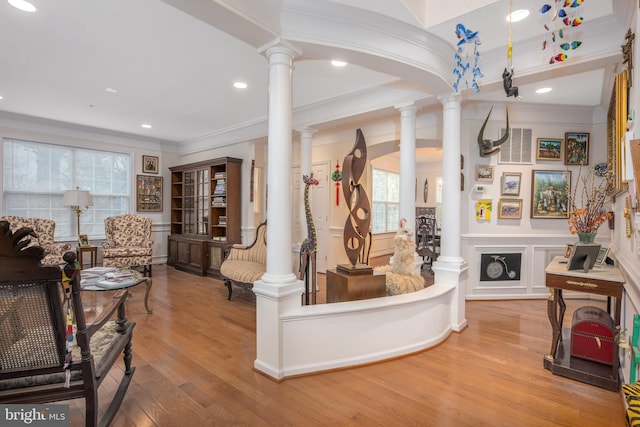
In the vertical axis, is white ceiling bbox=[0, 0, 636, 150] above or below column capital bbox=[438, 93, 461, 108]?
above

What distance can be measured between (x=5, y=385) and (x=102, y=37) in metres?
2.73

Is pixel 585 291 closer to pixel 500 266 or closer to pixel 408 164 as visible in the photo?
pixel 408 164

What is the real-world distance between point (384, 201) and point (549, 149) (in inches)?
171

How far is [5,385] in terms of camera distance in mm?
1455

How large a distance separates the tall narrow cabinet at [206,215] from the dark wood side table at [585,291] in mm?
4788

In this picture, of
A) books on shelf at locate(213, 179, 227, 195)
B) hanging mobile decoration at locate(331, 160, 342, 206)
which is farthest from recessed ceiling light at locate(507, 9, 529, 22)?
books on shelf at locate(213, 179, 227, 195)

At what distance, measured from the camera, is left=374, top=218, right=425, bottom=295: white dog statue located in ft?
9.90

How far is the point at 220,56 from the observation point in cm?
324

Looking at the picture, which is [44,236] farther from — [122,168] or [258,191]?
[258,191]

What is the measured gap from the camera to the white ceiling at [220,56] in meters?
2.40

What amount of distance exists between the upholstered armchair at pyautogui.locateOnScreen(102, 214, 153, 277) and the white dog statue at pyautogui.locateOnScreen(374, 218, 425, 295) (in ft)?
14.9

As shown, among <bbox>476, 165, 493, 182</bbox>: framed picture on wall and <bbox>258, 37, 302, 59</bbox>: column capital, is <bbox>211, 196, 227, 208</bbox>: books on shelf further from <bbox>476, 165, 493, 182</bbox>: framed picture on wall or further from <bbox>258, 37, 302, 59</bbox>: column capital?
<bbox>476, 165, 493, 182</bbox>: framed picture on wall

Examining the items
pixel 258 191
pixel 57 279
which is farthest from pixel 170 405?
pixel 258 191

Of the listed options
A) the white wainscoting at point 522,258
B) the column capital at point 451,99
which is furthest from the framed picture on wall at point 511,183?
the column capital at point 451,99
